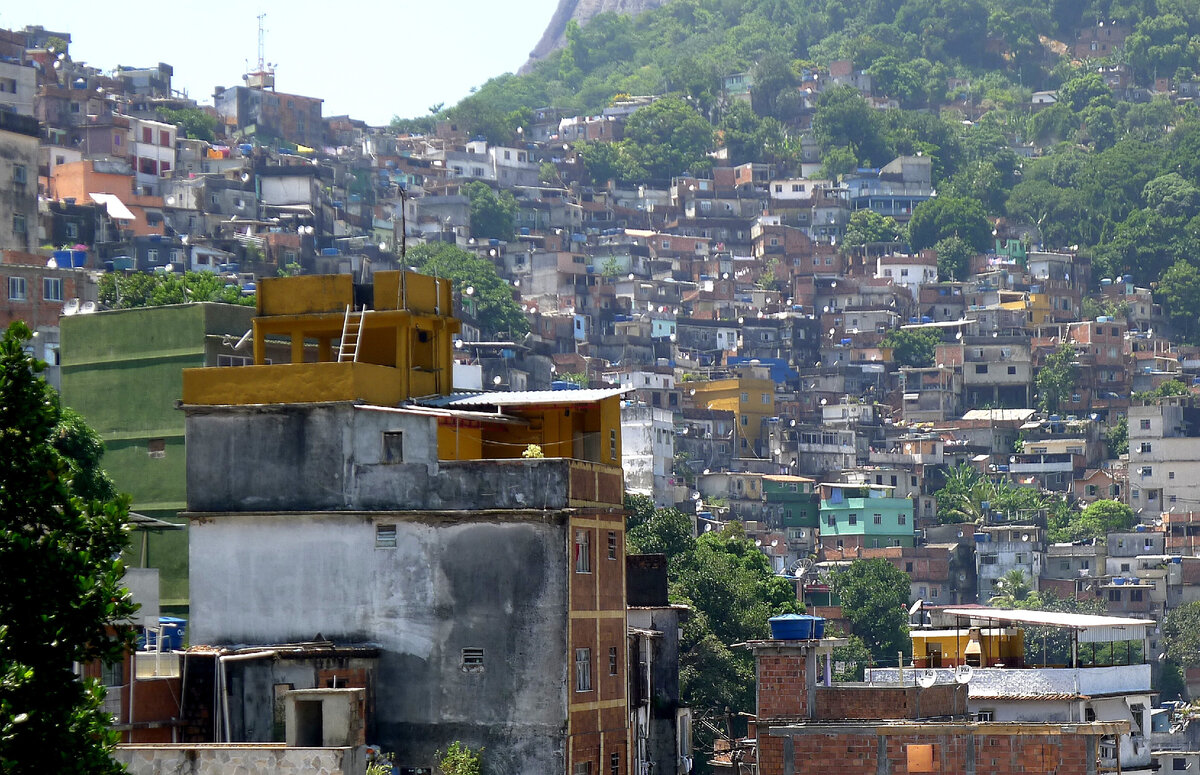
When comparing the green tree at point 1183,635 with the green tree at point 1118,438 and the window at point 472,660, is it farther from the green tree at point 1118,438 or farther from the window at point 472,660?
the window at point 472,660

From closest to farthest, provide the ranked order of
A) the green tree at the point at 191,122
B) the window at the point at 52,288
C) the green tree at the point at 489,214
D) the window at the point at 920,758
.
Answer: the window at the point at 920,758
the window at the point at 52,288
the green tree at the point at 191,122
the green tree at the point at 489,214

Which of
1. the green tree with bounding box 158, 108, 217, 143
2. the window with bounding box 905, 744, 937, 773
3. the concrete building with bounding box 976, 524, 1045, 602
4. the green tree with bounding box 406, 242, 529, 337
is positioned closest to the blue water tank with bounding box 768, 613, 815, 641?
the window with bounding box 905, 744, 937, 773

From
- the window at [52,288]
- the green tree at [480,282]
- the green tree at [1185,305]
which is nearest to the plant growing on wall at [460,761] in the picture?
the window at [52,288]

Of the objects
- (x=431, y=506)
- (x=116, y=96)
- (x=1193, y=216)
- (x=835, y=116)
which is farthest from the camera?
(x=835, y=116)

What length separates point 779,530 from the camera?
110750 mm

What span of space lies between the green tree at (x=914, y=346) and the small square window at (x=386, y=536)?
102 m

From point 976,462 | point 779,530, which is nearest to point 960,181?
point 976,462

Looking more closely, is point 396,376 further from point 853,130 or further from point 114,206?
point 853,130

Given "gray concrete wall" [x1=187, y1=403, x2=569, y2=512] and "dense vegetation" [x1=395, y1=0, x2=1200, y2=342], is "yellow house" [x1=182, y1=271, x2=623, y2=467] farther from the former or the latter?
"dense vegetation" [x1=395, y1=0, x2=1200, y2=342]

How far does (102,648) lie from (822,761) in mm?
16378

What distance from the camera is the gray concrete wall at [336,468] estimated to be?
33531 millimetres

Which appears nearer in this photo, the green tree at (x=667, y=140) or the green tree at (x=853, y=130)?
the green tree at (x=667, y=140)

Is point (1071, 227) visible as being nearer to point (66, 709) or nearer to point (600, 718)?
point (600, 718)

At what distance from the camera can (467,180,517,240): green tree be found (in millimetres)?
143125
